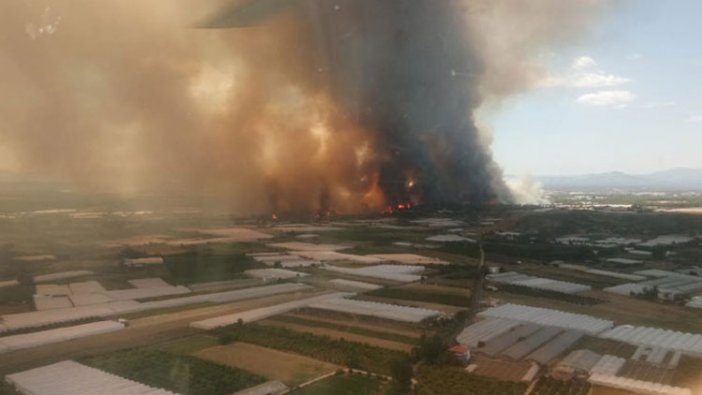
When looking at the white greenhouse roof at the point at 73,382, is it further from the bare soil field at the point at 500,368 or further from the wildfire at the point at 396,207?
the wildfire at the point at 396,207

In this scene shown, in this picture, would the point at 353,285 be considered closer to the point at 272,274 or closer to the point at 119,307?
the point at 272,274

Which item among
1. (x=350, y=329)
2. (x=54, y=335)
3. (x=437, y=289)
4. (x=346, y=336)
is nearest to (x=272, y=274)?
(x=437, y=289)

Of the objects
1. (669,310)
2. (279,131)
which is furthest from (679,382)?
(279,131)

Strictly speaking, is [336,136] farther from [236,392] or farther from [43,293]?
[236,392]

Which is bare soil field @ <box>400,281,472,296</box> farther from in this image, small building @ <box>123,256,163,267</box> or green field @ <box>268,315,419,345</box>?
small building @ <box>123,256,163,267</box>

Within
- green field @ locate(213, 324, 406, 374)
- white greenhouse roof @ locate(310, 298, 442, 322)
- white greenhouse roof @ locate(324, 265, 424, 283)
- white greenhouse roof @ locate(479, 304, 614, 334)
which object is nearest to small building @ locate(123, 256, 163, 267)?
white greenhouse roof @ locate(324, 265, 424, 283)

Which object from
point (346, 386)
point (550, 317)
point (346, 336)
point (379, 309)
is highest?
point (379, 309)
